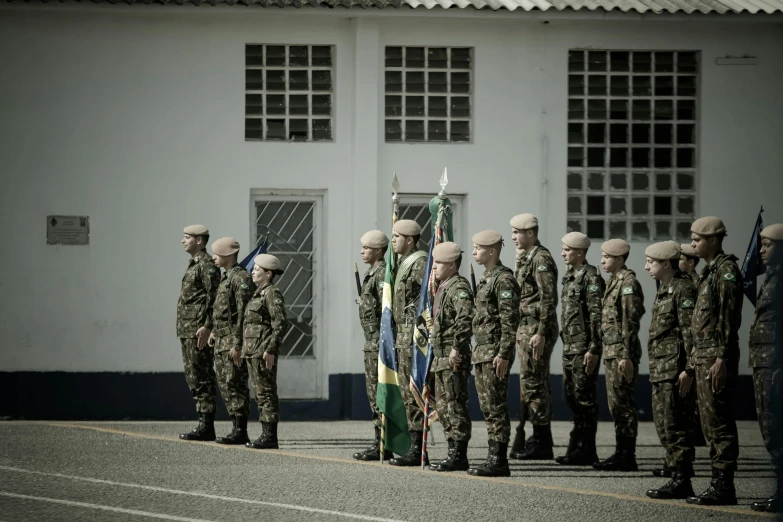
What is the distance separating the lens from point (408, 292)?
39.8ft

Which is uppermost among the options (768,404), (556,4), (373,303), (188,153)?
(556,4)

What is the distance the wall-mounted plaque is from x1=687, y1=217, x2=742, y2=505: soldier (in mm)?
7862

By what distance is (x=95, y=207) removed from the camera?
15312mm

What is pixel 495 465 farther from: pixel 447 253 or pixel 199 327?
pixel 199 327

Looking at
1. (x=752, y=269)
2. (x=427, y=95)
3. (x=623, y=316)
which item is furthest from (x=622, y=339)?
(x=427, y=95)

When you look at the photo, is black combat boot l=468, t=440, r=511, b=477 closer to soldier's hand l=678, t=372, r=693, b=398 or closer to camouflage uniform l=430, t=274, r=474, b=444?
camouflage uniform l=430, t=274, r=474, b=444

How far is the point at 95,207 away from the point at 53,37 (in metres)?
1.96

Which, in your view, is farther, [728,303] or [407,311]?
[407,311]

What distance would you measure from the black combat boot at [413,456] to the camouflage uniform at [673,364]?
2.36m

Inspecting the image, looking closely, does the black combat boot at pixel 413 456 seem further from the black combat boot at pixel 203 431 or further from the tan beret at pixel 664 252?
the tan beret at pixel 664 252

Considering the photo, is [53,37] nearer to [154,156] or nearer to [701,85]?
[154,156]

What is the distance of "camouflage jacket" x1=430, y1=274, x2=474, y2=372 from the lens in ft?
37.1

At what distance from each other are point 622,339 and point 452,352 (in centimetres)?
152

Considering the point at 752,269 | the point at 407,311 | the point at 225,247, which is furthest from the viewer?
the point at 225,247
